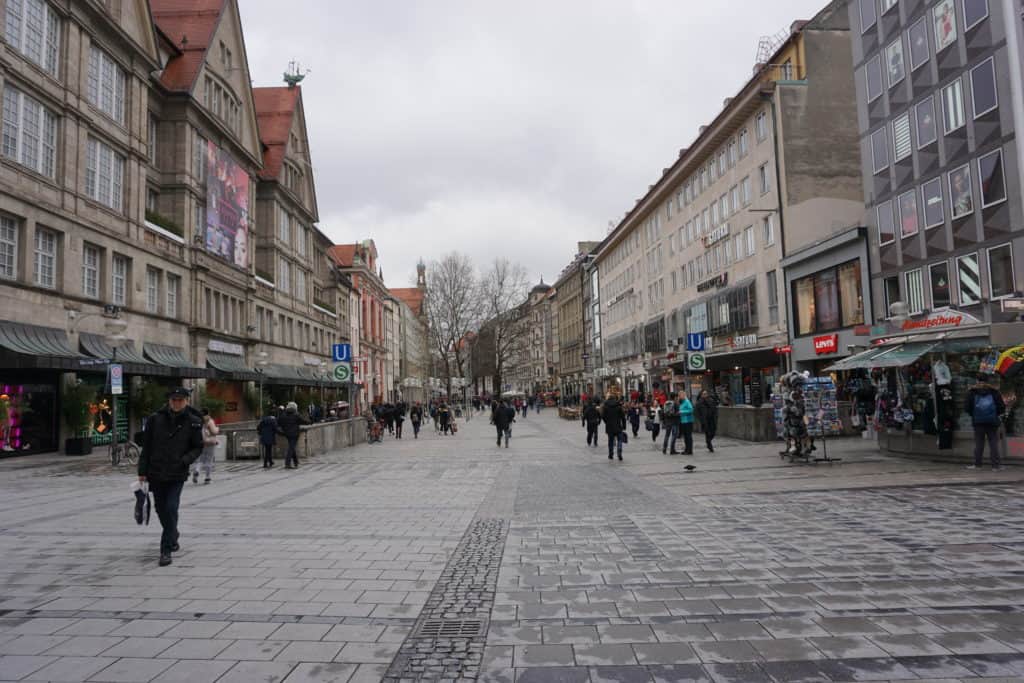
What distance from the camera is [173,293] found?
3475 cm

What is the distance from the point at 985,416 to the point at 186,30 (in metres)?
42.3

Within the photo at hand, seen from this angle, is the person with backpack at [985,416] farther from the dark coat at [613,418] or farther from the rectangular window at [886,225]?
the rectangular window at [886,225]

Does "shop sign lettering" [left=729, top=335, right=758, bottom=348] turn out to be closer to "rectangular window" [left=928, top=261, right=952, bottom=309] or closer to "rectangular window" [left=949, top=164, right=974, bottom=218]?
"rectangular window" [left=928, top=261, right=952, bottom=309]

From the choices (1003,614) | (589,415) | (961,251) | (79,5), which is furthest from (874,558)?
(79,5)

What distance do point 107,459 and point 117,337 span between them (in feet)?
13.7

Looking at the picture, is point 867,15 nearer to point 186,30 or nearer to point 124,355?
point 124,355

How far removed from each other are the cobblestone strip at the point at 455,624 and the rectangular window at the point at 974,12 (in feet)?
→ 88.1

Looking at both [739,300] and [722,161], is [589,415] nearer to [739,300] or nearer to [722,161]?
[739,300]

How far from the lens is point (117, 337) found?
2098cm

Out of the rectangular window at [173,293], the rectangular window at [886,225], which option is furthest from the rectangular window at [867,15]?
the rectangular window at [173,293]

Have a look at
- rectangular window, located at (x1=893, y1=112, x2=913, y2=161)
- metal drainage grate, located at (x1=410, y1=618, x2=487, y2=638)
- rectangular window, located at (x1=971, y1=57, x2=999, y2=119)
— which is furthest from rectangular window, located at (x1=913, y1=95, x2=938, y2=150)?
metal drainage grate, located at (x1=410, y1=618, x2=487, y2=638)

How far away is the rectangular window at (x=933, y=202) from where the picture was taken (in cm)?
2731

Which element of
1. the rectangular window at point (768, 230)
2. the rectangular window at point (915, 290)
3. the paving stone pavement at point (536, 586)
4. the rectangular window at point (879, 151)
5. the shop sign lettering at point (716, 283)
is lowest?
the paving stone pavement at point (536, 586)

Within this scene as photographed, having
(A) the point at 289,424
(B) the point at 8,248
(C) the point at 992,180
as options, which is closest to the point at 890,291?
(C) the point at 992,180
